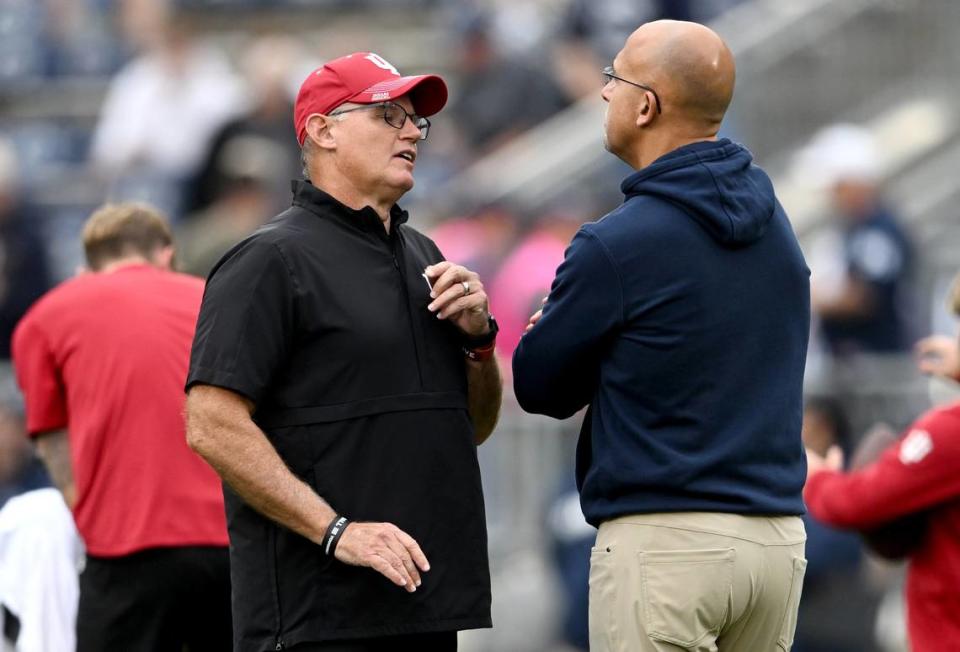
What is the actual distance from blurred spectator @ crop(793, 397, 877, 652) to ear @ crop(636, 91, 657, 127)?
374 centimetres

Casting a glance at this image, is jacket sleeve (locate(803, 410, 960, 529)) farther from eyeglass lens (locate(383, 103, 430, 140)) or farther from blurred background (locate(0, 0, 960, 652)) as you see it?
blurred background (locate(0, 0, 960, 652))

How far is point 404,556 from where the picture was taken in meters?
4.20

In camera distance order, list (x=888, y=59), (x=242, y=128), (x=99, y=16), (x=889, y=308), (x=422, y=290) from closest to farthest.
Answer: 1. (x=422, y=290)
2. (x=889, y=308)
3. (x=242, y=128)
4. (x=888, y=59)
5. (x=99, y=16)

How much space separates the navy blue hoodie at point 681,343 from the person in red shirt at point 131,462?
155cm

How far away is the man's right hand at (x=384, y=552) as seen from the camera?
417 cm

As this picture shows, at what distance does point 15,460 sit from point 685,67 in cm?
571

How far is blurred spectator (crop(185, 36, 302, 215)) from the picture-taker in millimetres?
11492

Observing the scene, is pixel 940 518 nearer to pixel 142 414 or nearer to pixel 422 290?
pixel 422 290

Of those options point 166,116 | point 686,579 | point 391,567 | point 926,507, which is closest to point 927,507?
point 926,507

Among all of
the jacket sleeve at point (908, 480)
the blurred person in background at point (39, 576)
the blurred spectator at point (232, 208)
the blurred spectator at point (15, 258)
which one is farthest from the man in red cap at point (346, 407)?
the blurred spectator at point (15, 258)

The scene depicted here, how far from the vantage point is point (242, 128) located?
A: 11.8m

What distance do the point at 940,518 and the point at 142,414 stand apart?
2.40 meters

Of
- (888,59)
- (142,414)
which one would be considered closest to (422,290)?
(142,414)

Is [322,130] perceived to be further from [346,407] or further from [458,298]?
[346,407]
